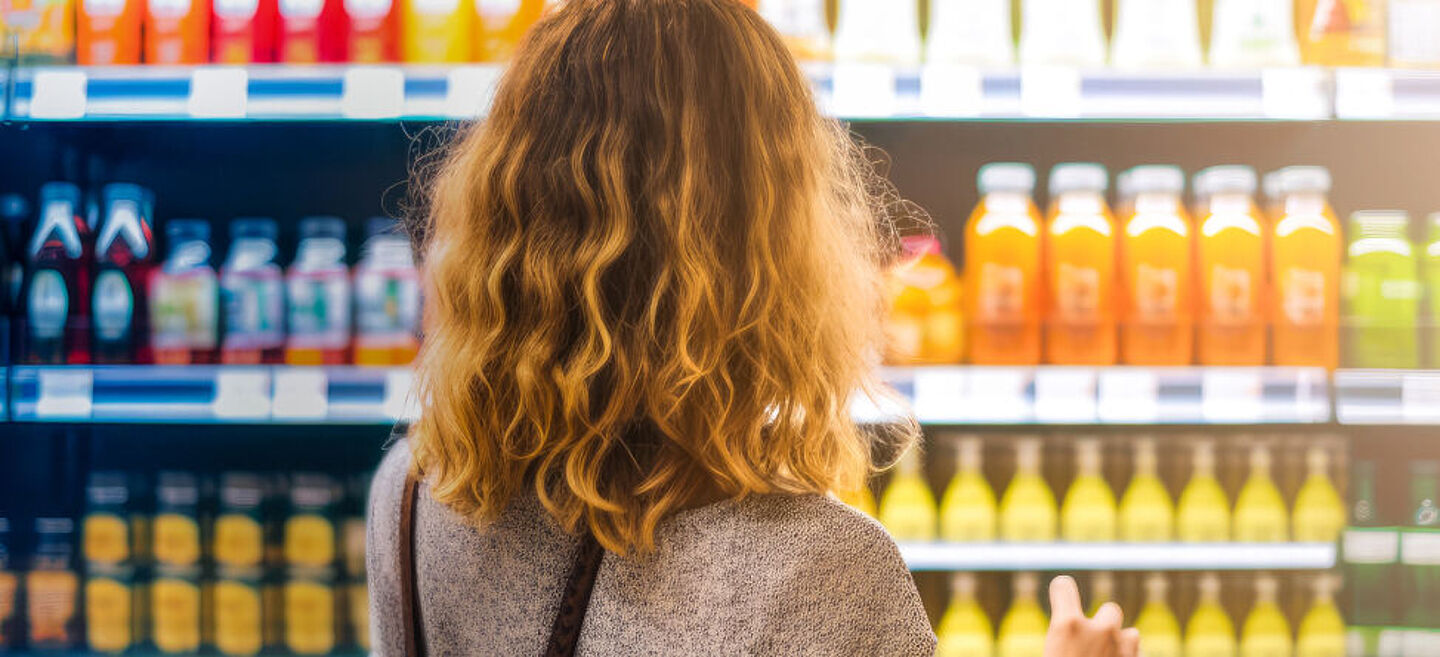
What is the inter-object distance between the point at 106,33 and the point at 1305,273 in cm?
190

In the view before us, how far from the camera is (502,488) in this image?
715 millimetres

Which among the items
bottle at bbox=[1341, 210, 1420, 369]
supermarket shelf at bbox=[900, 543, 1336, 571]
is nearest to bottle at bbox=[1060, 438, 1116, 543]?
supermarket shelf at bbox=[900, 543, 1336, 571]

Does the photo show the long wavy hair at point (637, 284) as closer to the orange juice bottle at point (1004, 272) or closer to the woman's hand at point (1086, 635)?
the woman's hand at point (1086, 635)

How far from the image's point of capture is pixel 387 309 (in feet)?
5.47

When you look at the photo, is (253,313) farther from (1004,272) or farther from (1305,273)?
(1305,273)

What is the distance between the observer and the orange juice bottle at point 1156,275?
5.58ft

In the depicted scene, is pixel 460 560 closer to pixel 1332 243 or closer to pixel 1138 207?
pixel 1138 207

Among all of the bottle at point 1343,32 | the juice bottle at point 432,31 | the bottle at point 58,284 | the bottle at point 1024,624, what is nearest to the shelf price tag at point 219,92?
the juice bottle at point 432,31

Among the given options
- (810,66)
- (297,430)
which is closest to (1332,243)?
(810,66)

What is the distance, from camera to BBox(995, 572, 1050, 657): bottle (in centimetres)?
177

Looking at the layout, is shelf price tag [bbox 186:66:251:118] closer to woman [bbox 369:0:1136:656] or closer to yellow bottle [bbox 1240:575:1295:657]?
woman [bbox 369:0:1136:656]

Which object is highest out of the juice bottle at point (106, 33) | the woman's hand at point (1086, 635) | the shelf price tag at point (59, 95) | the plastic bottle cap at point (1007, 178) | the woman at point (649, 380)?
the juice bottle at point (106, 33)

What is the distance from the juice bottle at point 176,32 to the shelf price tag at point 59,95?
151 mm

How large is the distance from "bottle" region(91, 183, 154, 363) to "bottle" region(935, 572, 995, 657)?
1350mm
